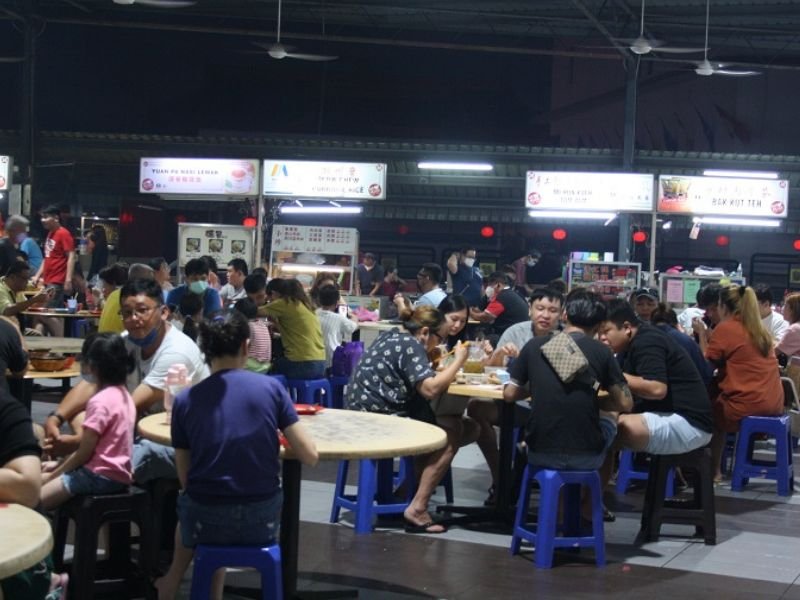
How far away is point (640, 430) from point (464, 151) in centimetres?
1301

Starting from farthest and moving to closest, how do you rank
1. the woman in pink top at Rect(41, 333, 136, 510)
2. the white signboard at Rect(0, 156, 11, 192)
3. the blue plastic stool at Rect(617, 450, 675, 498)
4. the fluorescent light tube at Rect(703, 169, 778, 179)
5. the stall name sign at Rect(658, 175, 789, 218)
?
the white signboard at Rect(0, 156, 11, 192) < the fluorescent light tube at Rect(703, 169, 778, 179) < the stall name sign at Rect(658, 175, 789, 218) < the blue plastic stool at Rect(617, 450, 675, 498) < the woman in pink top at Rect(41, 333, 136, 510)

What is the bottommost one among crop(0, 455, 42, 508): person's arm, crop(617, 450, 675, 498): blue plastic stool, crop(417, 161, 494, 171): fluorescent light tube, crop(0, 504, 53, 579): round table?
crop(617, 450, 675, 498): blue plastic stool

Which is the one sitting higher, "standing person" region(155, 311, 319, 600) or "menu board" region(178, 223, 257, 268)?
"menu board" region(178, 223, 257, 268)

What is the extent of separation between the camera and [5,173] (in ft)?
59.2

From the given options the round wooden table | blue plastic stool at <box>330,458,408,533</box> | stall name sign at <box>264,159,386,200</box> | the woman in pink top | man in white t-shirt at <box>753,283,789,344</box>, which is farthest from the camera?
stall name sign at <box>264,159,386,200</box>

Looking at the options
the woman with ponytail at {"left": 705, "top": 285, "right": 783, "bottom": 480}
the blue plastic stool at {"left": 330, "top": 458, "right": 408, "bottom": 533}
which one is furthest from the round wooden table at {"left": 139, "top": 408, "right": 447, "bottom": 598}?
the woman with ponytail at {"left": 705, "top": 285, "right": 783, "bottom": 480}

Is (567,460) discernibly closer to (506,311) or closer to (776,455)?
(776,455)

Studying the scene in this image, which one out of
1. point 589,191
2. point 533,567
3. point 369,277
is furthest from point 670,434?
point 369,277

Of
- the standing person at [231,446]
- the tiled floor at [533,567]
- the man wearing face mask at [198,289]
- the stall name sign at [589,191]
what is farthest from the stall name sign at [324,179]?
the standing person at [231,446]

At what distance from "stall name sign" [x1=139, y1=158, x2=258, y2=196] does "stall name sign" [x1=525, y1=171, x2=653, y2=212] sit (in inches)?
168

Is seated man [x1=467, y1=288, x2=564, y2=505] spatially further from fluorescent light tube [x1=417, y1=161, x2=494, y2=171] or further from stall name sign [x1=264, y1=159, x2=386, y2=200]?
fluorescent light tube [x1=417, y1=161, x2=494, y2=171]

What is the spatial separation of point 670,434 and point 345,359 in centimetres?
434

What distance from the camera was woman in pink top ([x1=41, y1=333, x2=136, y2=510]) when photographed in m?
4.66

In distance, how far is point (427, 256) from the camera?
2292 centimetres
